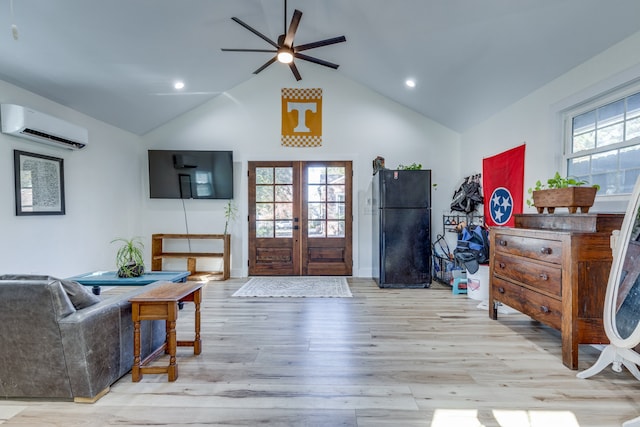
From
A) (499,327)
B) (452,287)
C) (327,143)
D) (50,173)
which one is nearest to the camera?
Result: (499,327)

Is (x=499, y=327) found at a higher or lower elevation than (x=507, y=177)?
lower

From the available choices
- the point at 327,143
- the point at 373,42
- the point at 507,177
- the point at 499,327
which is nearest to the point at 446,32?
the point at 373,42

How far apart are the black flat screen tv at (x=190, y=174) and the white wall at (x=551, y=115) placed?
420 centimetres

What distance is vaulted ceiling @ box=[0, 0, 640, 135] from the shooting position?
2.60m

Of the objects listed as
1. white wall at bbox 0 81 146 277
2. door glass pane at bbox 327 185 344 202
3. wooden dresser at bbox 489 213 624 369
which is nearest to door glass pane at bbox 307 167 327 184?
door glass pane at bbox 327 185 344 202

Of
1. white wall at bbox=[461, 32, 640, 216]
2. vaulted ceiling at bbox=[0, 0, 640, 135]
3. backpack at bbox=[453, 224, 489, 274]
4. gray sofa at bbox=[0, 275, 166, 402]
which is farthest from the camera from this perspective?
backpack at bbox=[453, 224, 489, 274]

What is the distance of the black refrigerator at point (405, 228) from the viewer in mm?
4387

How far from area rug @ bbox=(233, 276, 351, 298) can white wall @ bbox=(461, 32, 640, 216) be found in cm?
266

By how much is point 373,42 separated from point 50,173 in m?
4.40

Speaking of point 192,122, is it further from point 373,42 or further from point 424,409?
point 424,409

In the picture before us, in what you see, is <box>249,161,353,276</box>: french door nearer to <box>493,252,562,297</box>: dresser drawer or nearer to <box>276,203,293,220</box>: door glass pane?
<box>276,203,293,220</box>: door glass pane

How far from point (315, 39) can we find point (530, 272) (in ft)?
13.2

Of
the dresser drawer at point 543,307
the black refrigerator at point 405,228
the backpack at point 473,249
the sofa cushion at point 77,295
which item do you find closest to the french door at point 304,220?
the black refrigerator at point 405,228

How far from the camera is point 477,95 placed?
3.97 metres
